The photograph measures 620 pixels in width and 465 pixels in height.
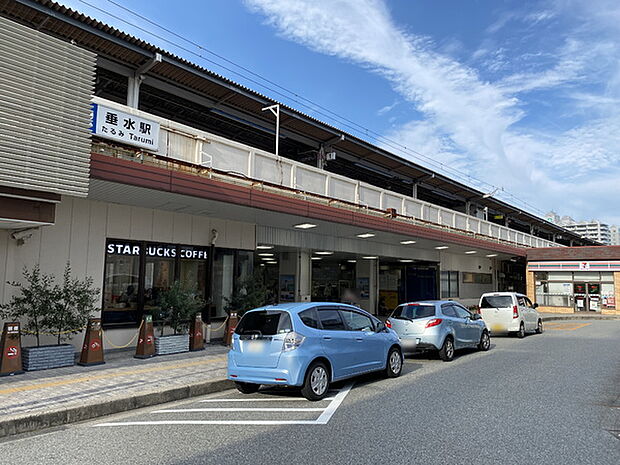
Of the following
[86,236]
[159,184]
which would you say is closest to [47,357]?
[86,236]

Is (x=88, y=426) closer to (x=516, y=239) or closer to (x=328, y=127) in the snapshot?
(x=328, y=127)

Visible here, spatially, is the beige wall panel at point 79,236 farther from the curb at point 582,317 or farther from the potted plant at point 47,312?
the curb at point 582,317

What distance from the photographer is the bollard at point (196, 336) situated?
11.9 m

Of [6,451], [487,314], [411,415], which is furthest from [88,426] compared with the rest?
[487,314]

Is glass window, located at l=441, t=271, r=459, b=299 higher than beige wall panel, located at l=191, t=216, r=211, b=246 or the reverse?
the reverse

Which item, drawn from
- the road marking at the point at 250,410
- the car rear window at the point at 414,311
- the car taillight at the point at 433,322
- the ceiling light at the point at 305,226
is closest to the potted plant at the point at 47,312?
the road marking at the point at 250,410

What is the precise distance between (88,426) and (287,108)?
1329 centimetres

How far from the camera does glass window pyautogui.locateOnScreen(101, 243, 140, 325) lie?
11.5m

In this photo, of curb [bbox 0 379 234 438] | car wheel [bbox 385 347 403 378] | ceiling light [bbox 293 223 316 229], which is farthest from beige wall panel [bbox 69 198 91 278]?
car wheel [bbox 385 347 403 378]

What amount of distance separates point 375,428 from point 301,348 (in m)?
1.90

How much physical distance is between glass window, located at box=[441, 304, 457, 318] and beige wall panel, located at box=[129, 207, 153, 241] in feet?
24.7

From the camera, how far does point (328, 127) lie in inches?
771

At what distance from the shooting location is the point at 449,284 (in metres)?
27.1

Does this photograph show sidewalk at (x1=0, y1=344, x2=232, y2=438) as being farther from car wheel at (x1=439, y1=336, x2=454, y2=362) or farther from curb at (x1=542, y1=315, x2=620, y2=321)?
curb at (x1=542, y1=315, x2=620, y2=321)
